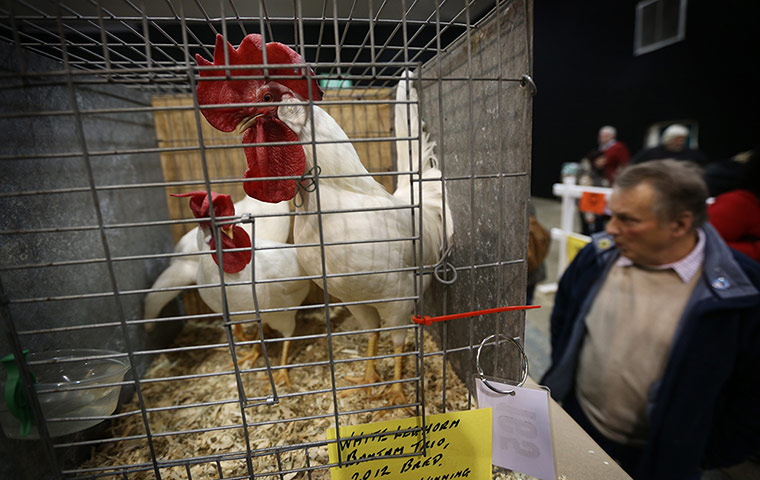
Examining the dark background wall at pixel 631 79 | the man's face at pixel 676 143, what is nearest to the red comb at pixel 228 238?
the man's face at pixel 676 143

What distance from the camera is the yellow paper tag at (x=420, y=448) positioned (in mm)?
742

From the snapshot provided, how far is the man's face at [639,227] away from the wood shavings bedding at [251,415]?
836mm

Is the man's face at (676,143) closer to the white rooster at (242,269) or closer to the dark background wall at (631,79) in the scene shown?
the dark background wall at (631,79)

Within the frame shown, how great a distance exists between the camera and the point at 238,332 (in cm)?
165

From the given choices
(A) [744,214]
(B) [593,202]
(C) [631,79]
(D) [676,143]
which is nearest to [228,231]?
(A) [744,214]

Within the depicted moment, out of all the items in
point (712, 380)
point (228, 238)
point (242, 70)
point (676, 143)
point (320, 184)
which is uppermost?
point (242, 70)

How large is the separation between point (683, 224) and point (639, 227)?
0.13 metres

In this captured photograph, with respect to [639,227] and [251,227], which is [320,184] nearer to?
[251,227]

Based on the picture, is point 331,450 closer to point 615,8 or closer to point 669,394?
point 669,394

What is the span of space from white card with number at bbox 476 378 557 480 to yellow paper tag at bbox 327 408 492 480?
0.03 m

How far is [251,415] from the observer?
111 centimetres

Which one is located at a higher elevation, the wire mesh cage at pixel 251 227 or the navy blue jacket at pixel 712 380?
the wire mesh cage at pixel 251 227

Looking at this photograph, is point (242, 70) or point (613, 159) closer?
point (242, 70)

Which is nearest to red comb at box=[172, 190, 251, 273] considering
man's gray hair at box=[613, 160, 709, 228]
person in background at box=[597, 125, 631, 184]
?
man's gray hair at box=[613, 160, 709, 228]
